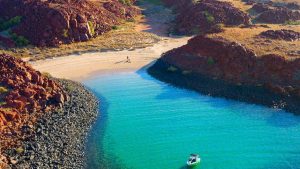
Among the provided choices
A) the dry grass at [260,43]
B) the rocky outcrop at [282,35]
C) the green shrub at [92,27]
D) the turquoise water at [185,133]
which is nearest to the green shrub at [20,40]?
the green shrub at [92,27]

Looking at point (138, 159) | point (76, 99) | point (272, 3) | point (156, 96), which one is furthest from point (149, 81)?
point (272, 3)

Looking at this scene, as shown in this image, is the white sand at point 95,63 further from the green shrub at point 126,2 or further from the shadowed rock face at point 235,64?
the green shrub at point 126,2

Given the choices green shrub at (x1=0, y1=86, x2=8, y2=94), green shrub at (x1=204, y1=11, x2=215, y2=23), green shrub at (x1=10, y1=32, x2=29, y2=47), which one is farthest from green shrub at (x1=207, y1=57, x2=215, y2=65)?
green shrub at (x1=10, y1=32, x2=29, y2=47)

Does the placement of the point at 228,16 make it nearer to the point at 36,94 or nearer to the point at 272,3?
the point at 272,3

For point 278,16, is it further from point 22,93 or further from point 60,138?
point 60,138

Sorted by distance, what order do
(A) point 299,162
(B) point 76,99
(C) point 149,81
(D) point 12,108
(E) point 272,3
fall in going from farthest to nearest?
(E) point 272,3
(C) point 149,81
(B) point 76,99
(D) point 12,108
(A) point 299,162

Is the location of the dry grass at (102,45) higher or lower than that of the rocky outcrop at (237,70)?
higher
